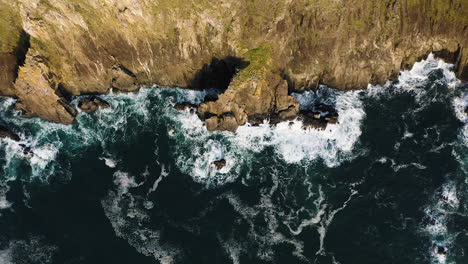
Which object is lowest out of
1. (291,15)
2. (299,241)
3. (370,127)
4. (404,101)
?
(299,241)

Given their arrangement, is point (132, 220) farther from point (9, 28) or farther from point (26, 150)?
point (9, 28)

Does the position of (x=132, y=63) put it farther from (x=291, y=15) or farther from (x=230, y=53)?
(x=291, y=15)

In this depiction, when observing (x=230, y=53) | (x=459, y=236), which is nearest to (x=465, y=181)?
(x=459, y=236)

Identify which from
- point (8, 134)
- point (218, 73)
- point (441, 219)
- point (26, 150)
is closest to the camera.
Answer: point (441, 219)

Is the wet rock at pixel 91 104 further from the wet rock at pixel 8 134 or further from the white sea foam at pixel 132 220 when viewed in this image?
the white sea foam at pixel 132 220

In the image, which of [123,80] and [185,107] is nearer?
[185,107]

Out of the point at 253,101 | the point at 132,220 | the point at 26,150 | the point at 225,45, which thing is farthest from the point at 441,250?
the point at 26,150

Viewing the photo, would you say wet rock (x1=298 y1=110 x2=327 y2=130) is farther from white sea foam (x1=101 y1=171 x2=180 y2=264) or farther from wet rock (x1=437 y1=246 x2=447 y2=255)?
white sea foam (x1=101 y1=171 x2=180 y2=264)
